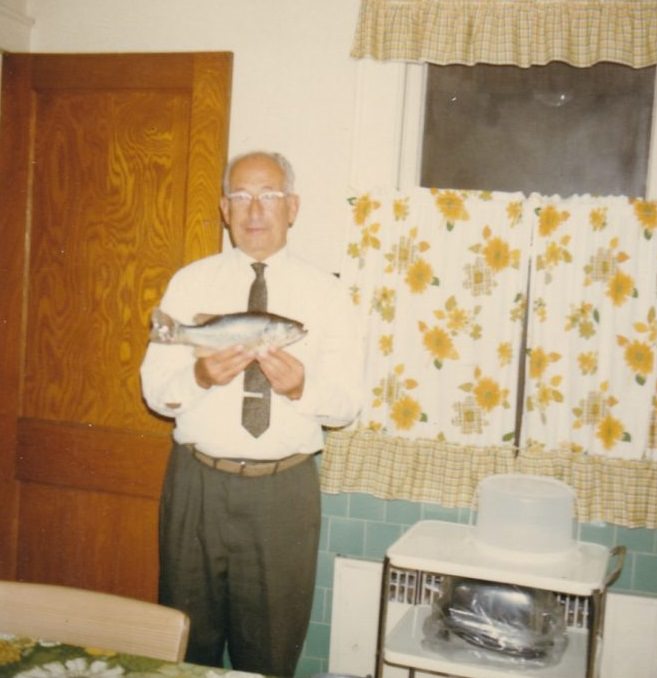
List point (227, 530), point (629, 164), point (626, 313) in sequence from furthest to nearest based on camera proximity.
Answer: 1. point (629, 164)
2. point (626, 313)
3. point (227, 530)

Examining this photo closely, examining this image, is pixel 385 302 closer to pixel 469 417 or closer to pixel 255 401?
pixel 469 417

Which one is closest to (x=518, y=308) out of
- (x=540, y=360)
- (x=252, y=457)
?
(x=540, y=360)

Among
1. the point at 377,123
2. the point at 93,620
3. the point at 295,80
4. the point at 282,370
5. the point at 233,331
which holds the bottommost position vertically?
the point at 93,620

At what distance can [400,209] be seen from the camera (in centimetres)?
256

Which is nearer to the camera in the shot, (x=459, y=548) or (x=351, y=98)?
(x=459, y=548)

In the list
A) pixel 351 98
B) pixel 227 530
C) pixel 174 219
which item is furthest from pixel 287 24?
pixel 227 530

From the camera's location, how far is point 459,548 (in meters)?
2.24

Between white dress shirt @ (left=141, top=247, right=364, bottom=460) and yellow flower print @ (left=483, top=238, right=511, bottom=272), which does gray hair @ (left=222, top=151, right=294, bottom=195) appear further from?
yellow flower print @ (left=483, top=238, right=511, bottom=272)

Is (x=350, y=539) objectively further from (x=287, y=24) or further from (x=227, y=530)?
(x=287, y=24)

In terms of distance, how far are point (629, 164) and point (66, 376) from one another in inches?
86.5

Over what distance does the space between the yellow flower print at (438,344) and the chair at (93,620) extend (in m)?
1.38

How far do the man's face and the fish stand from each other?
0.36 meters

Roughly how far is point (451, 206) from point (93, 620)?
171 centimetres

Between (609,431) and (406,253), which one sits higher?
(406,253)
